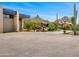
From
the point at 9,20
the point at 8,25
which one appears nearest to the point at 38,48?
the point at 8,25

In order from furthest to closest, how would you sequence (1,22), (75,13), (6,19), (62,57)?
(6,19)
(1,22)
(75,13)
(62,57)

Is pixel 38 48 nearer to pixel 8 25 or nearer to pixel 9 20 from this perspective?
pixel 8 25

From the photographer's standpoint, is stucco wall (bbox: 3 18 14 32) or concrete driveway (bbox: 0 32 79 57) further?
stucco wall (bbox: 3 18 14 32)

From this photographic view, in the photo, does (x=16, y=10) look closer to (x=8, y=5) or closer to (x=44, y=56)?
(x=8, y=5)

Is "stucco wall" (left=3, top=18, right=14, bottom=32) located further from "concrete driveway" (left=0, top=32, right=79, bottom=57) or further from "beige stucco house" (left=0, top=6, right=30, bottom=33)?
"concrete driveway" (left=0, top=32, right=79, bottom=57)

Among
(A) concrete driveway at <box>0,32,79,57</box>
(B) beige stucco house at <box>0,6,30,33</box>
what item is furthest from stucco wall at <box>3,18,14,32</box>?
(A) concrete driveway at <box>0,32,79,57</box>

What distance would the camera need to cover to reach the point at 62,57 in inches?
300

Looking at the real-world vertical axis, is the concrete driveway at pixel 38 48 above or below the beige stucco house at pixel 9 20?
below

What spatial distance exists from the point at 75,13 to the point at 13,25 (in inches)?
394

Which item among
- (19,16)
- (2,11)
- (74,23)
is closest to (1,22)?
(2,11)

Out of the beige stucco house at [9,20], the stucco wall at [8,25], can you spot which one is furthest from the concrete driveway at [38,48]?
the stucco wall at [8,25]

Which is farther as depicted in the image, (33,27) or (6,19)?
(33,27)

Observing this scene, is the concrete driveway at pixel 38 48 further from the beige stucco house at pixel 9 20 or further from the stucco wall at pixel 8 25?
the stucco wall at pixel 8 25

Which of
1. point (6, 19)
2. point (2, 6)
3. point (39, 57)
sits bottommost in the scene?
point (39, 57)
